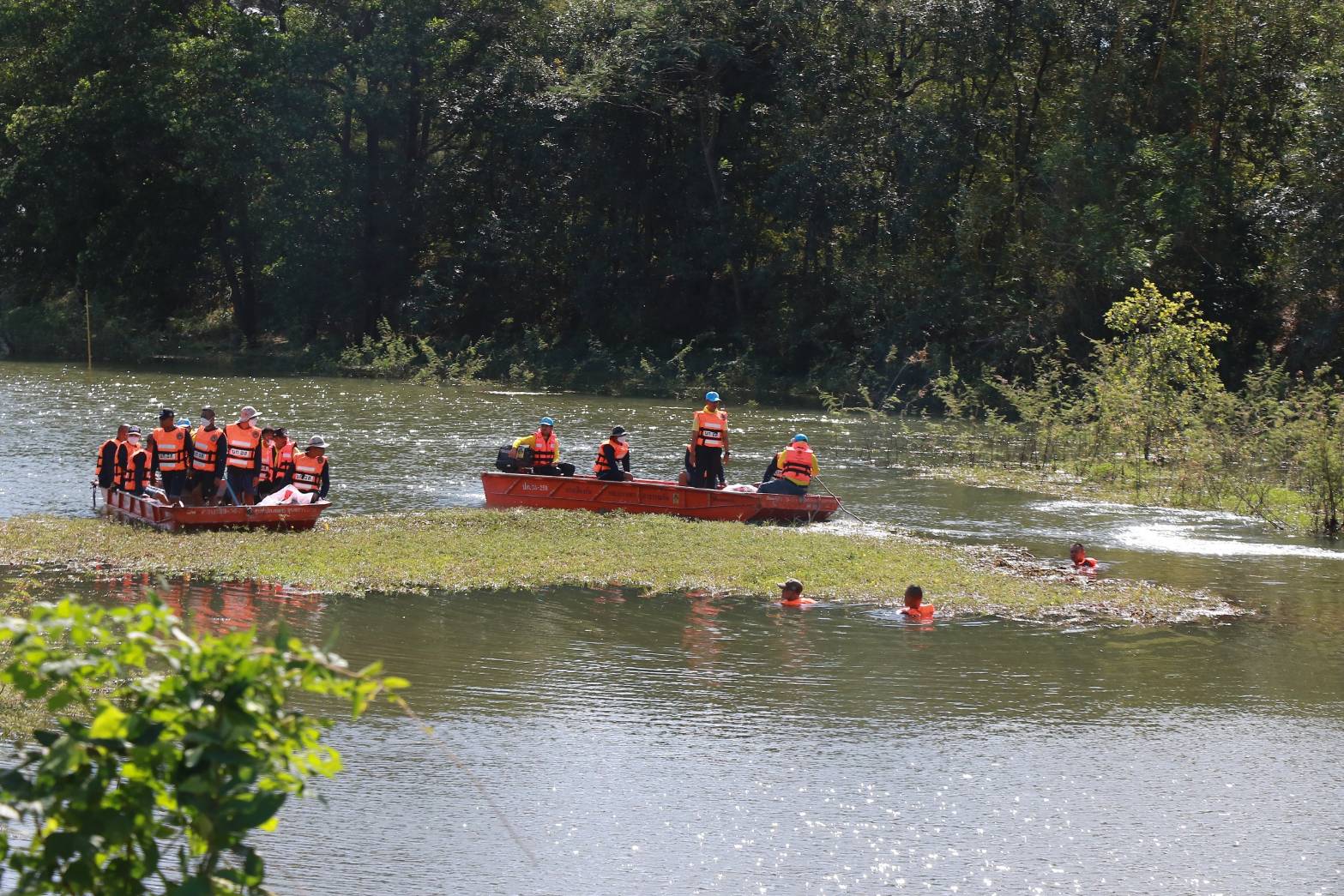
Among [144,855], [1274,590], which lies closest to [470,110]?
[1274,590]

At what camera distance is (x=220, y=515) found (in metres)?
18.2

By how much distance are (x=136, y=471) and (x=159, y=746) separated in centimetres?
1578

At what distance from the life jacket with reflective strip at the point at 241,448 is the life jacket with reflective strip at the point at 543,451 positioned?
427 cm

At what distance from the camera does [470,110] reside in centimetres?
5038

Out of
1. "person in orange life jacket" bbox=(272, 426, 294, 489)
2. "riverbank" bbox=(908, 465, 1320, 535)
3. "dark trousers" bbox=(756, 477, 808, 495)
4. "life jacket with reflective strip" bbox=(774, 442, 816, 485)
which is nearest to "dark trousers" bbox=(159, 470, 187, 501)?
"person in orange life jacket" bbox=(272, 426, 294, 489)

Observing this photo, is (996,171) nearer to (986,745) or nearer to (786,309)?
(786,309)

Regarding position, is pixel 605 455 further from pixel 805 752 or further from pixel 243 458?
pixel 805 752

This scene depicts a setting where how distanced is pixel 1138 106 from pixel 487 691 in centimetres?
3286

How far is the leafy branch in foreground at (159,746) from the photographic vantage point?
4.40 meters

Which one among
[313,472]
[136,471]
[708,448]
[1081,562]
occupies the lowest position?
[1081,562]

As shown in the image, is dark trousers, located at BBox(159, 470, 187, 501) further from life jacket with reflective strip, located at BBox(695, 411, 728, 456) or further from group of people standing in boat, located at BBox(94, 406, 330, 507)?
life jacket with reflective strip, located at BBox(695, 411, 728, 456)

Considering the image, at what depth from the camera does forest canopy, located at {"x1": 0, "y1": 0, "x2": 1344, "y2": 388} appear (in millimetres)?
38625

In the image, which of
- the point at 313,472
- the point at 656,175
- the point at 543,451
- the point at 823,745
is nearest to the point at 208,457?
the point at 313,472

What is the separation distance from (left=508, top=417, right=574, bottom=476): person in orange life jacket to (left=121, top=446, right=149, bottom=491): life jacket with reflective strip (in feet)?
17.2
